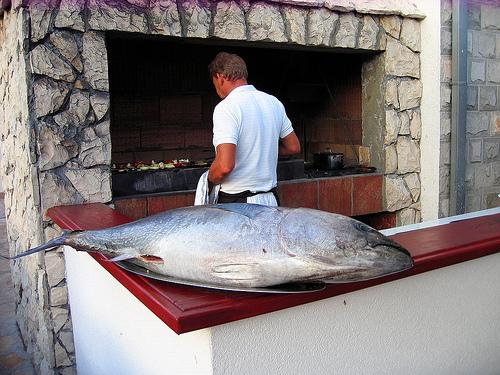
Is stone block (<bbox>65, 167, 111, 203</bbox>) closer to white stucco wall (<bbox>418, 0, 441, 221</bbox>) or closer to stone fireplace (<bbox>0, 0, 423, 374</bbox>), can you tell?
stone fireplace (<bbox>0, 0, 423, 374</bbox>)

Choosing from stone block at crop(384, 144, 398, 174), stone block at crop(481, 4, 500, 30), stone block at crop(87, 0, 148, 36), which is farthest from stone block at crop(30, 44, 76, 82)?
stone block at crop(481, 4, 500, 30)

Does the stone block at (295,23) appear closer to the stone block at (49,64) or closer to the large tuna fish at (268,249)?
the stone block at (49,64)

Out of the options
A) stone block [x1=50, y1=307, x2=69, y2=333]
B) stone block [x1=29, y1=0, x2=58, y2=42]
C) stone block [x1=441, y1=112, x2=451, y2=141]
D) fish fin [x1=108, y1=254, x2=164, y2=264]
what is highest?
stone block [x1=29, y1=0, x2=58, y2=42]

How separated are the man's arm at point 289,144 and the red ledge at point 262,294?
3.80ft

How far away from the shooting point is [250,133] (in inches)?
112

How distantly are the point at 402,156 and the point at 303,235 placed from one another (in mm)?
3471

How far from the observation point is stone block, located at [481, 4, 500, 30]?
4.61 meters

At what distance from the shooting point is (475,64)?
181 inches

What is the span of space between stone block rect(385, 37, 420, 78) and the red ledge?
235cm

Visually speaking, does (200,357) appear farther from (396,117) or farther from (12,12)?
(396,117)

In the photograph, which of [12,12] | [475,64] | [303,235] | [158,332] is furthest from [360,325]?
[475,64]

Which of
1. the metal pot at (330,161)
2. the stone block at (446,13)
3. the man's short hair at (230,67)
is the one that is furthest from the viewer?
the metal pot at (330,161)

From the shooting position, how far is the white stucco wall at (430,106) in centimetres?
447

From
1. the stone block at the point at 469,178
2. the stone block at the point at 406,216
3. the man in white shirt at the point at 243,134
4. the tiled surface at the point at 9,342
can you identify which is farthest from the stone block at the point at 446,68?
the tiled surface at the point at 9,342
